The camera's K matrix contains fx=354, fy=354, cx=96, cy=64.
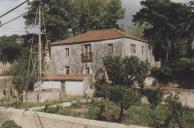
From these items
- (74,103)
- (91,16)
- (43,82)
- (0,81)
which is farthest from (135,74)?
(91,16)

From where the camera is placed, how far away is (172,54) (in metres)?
48.2

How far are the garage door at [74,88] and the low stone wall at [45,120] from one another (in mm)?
14174

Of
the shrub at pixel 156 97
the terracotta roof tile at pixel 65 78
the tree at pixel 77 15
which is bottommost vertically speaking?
A: the shrub at pixel 156 97

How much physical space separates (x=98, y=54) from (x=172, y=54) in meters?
12.1

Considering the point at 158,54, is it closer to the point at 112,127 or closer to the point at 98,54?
the point at 98,54

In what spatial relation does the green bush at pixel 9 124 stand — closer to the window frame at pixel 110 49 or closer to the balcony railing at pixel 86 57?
the window frame at pixel 110 49

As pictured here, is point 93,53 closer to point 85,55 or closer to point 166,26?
point 85,55

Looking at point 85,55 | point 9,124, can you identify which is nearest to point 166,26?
point 85,55

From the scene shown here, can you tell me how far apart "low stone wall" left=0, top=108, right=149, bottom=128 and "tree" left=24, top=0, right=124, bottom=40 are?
33.6 meters

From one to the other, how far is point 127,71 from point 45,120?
50.7 ft

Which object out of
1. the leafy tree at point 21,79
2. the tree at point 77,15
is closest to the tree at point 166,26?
the tree at point 77,15

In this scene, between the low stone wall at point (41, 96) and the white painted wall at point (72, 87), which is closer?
the low stone wall at point (41, 96)

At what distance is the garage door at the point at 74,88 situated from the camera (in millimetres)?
38000

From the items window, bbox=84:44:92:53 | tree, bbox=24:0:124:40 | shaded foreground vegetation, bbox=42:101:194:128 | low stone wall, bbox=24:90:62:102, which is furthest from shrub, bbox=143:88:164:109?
tree, bbox=24:0:124:40
